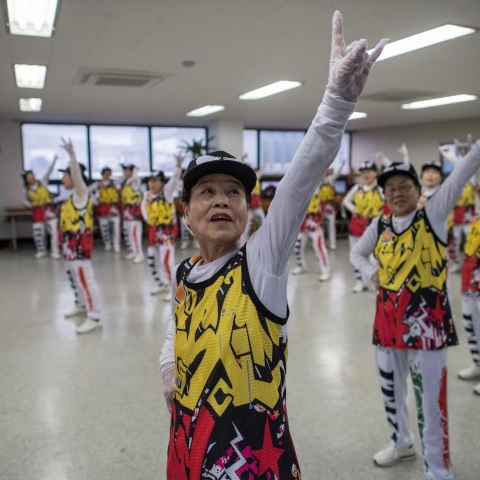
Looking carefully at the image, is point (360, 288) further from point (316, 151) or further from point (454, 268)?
point (316, 151)

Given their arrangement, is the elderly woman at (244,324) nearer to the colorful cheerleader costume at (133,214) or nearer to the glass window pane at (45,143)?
the colorful cheerleader costume at (133,214)

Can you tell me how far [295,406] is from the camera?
328 centimetres

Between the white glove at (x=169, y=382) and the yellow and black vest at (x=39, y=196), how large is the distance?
9171 mm

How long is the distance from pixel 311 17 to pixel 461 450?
308 centimetres

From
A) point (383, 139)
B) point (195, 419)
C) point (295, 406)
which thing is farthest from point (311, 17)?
point (383, 139)

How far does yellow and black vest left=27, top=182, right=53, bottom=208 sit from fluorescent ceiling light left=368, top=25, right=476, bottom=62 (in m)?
7.28

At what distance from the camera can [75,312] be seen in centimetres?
550

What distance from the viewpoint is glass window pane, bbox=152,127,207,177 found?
1254 centimetres

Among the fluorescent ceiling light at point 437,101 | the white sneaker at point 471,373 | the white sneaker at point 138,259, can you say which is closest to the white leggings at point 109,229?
the white sneaker at point 138,259

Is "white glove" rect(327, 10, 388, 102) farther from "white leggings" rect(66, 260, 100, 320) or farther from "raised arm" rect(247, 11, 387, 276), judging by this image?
"white leggings" rect(66, 260, 100, 320)

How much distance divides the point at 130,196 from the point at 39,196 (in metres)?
1.83

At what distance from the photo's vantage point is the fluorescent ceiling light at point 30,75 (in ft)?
18.6

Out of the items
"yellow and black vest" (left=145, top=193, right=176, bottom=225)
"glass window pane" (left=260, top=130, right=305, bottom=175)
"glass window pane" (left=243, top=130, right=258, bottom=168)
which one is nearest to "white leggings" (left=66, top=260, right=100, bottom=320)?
"yellow and black vest" (left=145, top=193, right=176, bottom=225)

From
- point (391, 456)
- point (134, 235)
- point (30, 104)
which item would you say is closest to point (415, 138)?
point (134, 235)
